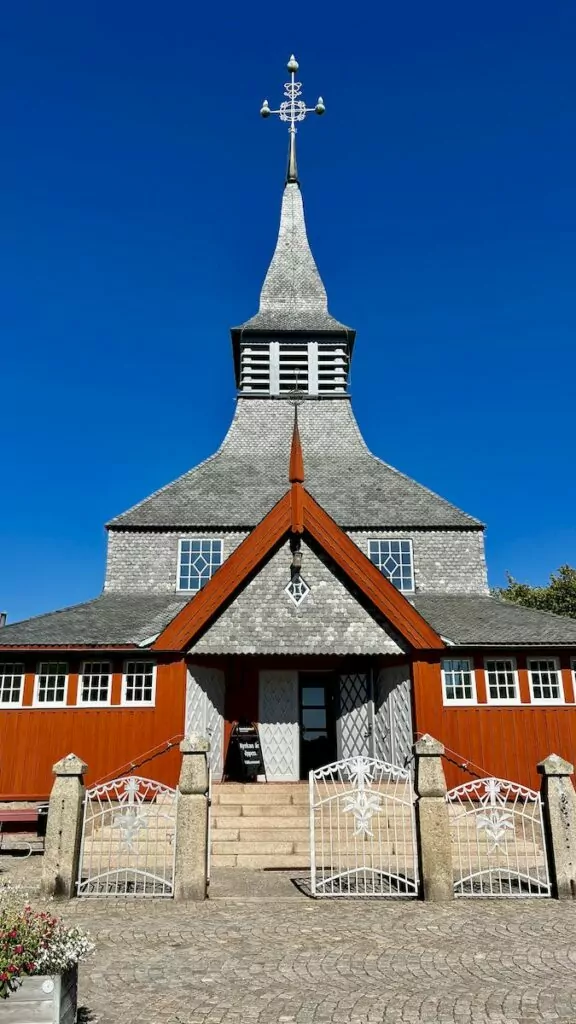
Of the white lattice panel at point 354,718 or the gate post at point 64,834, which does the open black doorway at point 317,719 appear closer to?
the white lattice panel at point 354,718

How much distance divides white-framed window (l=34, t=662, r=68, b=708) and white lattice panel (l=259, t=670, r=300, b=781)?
489cm

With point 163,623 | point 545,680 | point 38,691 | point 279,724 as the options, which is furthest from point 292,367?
point 38,691

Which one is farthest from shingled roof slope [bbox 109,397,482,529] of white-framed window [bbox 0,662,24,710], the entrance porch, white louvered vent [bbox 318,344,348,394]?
white-framed window [bbox 0,662,24,710]

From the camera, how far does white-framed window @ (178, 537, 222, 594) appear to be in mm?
19781

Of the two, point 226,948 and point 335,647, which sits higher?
point 335,647

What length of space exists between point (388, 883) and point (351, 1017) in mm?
4808

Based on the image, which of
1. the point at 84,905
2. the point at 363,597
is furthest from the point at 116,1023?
the point at 363,597

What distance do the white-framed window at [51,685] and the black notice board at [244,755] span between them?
4186 millimetres

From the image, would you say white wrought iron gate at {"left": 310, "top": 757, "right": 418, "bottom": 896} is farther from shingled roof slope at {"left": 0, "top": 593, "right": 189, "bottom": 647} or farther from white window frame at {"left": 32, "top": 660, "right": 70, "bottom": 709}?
white window frame at {"left": 32, "top": 660, "right": 70, "bottom": 709}

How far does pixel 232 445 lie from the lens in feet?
80.3

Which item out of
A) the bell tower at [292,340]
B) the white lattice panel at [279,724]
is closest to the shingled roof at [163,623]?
the white lattice panel at [279,724]

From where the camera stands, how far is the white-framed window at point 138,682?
15750mm

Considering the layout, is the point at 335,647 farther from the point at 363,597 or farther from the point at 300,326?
the point at 300,326

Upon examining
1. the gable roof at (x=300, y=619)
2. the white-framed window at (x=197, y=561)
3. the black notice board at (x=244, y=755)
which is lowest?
the black notice board at (x=244, y=755)
